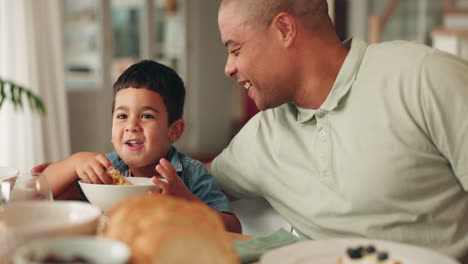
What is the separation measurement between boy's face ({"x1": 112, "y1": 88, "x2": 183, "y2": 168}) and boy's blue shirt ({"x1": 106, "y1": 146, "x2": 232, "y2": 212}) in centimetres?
6

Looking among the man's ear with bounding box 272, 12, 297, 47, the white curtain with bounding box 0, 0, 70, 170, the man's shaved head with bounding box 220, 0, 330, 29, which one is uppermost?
the man's shaved head with bounding box 220, 0, 330, 29

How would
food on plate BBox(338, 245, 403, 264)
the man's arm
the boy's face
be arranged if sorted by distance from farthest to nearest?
the boy's face
the man's arm
food on plate BBox(338, 245, 403, 264)

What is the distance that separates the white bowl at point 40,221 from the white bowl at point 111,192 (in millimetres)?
300

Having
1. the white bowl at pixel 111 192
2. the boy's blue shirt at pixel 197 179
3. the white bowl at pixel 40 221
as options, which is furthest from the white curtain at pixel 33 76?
the white bowl at pixel 40 221

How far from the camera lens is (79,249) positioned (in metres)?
0.72

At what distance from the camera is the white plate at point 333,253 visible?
0.92 meters

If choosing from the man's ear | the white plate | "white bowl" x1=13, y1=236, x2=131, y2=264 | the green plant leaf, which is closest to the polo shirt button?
the man's ear

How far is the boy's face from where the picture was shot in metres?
1.57

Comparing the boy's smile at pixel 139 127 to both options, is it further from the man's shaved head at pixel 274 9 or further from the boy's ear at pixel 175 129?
the man's shaved head at pixel 274 9

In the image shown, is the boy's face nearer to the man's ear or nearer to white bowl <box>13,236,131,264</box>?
the man's ear

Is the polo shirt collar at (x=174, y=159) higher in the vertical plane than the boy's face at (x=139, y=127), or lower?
lower

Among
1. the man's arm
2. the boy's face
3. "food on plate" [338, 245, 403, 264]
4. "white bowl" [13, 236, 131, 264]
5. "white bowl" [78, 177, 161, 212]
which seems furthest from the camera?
the boy's face

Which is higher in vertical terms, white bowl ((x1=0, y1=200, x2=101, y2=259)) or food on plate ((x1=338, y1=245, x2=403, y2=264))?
white bowl ((x1=0, y1=200, x2=101, y2=259))

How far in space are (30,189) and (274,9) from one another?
853 mm
